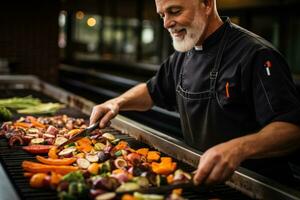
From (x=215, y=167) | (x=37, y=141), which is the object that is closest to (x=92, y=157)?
(x=37, y=141)

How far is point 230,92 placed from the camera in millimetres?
2463

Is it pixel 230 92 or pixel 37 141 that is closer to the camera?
pixel 230 92

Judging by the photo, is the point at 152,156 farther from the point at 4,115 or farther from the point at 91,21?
the point at 91,21

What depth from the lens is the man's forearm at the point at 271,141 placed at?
192 centimetres

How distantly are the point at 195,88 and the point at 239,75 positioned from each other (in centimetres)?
38

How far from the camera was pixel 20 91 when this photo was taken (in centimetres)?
559

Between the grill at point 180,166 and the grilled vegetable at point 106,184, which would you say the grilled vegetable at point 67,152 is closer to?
the grill at point 180,166

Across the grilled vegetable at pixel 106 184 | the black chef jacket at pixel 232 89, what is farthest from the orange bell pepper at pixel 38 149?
the black chef jacket at pixel 232 89

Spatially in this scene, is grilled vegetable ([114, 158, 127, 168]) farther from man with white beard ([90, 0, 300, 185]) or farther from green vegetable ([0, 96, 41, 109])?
green vegetable ([0, 96, 41, 109])

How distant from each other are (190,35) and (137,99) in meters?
0.86

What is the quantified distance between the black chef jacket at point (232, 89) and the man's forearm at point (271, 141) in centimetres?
6

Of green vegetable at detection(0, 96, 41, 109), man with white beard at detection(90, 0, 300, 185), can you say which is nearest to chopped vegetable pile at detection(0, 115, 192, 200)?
man with white beard at detection(90, 0, 300, 185)

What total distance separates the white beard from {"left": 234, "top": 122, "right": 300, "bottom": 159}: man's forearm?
795mm

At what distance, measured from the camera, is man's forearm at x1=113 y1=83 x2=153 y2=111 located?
3229mm
